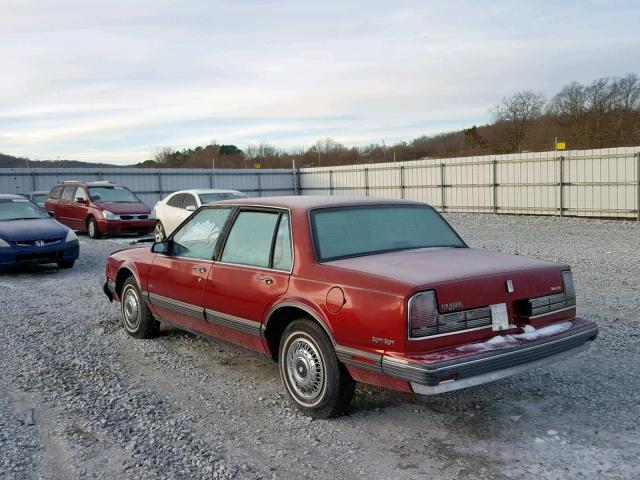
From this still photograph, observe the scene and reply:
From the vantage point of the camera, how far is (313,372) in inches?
159

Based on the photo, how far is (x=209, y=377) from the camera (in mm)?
4977

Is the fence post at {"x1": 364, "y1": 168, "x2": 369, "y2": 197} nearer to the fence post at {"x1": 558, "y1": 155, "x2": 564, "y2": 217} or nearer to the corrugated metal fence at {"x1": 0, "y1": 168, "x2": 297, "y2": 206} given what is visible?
the corrugated metal fence at {"x1": 0, "y1": 168, "x2": 297, "y2": 206}

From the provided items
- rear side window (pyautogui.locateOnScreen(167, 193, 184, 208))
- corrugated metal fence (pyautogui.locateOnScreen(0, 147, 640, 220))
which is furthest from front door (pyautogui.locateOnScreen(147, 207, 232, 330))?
corrugated metal fence (pyautogui.locateOnScreen(0, 147, 640, 220))

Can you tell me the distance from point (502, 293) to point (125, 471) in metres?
2.50

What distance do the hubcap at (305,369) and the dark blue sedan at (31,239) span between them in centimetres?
790

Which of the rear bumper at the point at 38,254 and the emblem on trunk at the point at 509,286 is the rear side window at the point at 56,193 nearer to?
the rear bumper at the point at 38,254

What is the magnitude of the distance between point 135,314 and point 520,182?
1898 centimetres

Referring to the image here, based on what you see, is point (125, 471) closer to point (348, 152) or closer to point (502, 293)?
point (502, 293)

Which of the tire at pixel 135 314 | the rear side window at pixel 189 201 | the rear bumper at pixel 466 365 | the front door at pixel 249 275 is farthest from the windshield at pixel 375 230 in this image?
the rear side window at pixel 189 201

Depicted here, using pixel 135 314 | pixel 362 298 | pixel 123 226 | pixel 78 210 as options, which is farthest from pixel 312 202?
pixel 78 210

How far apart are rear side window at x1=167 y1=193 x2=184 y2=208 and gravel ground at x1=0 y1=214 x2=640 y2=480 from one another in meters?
8.67

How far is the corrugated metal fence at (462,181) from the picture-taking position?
64.4 ft

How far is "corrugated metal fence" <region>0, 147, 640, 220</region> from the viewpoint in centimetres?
1962

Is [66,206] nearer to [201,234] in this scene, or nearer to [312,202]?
[201,234]
